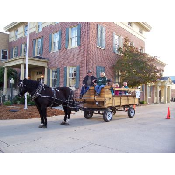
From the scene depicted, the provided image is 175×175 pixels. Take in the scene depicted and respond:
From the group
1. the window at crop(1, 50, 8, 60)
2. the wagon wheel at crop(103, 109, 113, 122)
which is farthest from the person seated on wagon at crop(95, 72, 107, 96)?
the window at crop(1, 50, 8, 60)

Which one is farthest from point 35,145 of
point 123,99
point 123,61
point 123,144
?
point 123,61

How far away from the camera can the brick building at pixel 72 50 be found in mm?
14117

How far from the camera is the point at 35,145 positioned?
4.36 m

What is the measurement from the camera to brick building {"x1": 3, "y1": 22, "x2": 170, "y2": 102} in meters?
14.1

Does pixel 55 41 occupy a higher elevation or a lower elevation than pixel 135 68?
Answer: higher

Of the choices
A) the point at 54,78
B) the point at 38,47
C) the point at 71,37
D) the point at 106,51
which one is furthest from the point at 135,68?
the point at 38,47

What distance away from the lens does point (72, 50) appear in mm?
14898

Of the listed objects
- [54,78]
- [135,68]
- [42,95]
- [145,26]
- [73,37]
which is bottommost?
[42,95]

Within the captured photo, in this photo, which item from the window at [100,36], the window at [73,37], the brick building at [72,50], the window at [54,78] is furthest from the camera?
the window at [54,78]

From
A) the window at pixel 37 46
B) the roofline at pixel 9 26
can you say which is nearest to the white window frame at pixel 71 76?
the window at pixel 37 46

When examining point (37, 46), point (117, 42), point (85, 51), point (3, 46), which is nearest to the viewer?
point (85, 51)

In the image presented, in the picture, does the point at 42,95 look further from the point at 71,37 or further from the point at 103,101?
the point at 71,37

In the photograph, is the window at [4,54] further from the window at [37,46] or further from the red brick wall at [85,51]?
the window at [37,46]

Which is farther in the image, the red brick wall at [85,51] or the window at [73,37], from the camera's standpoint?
the window at [73,37]
